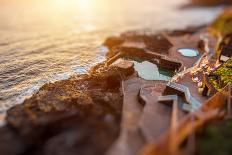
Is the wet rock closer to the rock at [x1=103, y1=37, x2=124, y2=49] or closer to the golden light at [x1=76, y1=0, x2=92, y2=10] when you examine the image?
the rock at [x1=103, y1=37, x2=124, y2=49]

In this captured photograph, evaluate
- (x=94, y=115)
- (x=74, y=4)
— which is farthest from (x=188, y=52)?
(x=74, y=4)

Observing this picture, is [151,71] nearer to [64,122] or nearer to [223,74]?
[223,74]

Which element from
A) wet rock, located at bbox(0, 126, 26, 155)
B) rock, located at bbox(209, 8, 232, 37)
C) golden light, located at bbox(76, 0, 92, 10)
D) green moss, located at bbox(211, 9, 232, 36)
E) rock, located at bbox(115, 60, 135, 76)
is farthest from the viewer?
golden light, located at bbox(76, 0, 92, 10)

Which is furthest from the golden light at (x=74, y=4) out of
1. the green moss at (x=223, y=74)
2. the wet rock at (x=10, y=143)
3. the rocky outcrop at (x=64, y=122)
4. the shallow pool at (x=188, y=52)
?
the wet rock at (x=10, y=143)

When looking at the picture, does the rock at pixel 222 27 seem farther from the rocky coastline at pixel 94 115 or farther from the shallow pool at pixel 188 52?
the rocky coastline at pixel 94 115

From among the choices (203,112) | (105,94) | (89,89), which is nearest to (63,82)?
(89,89)

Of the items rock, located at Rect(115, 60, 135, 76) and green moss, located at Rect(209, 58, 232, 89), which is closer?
green moss, located at Rect(209, 58, 232, 89)

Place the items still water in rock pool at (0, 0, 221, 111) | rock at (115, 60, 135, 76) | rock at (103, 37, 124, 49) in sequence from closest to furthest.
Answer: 1. rock at (115, 60, 135, 76)
2. still water in rock pool at (0, 0, 221, 111)
3. rock at (103, 37, 124, 49)

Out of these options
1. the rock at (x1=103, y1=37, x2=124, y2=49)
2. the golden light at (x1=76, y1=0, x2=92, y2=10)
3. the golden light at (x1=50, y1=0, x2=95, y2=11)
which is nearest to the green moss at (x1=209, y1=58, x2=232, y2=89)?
the rock at (x1=103, y1=37, x2=124, y2=49)
